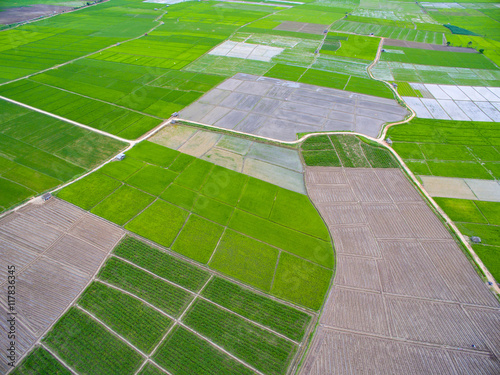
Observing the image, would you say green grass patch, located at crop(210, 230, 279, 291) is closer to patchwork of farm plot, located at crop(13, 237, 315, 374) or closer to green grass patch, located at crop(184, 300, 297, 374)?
patchwork of farm plot, located at crop(13, 237, 315, 374)

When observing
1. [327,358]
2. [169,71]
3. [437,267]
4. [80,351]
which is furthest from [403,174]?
[169,71]

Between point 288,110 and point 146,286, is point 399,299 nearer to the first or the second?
point 146,286

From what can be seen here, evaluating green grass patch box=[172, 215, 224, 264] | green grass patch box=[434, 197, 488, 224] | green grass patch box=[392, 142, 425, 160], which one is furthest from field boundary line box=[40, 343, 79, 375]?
green grass patch box=[392, 142, 425, 160]

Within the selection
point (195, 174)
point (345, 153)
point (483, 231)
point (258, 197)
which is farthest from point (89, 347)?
point (483, 231)

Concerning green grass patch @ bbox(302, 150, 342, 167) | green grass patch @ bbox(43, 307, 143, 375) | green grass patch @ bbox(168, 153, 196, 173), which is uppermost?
green grass patch @ bbox(302, 150, 342, 167)

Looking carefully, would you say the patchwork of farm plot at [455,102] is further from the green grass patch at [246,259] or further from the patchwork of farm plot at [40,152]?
the patchwork of farm plot at [40,152]

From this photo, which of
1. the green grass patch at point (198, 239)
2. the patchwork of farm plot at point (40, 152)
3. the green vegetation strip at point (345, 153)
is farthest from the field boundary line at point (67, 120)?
the green vegetation strip at point (345, 153)
